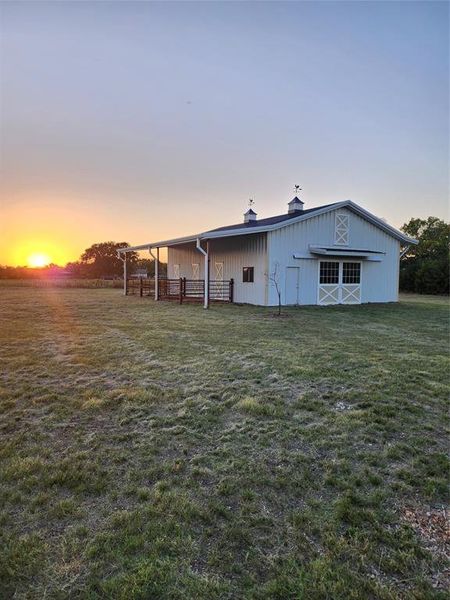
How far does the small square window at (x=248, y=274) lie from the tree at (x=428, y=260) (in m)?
15.7

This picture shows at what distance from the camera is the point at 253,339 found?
762cm

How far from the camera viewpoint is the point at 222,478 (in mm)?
2596

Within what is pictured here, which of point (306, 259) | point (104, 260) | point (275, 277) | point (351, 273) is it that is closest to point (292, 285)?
point (275, 277)

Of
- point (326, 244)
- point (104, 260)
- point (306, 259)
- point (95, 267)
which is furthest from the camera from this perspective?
point (104, 260)

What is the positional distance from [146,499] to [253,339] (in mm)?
5421

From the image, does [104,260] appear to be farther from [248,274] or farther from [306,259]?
[306,259]

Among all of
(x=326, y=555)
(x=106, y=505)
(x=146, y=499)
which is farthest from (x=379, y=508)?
(x=106, y=505)

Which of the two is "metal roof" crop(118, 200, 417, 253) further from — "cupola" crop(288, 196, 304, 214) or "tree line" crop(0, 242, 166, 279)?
"tree line" crop(0, 242, 166, 279)

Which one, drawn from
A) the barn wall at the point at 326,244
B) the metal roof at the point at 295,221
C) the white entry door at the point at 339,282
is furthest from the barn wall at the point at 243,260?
the white entry door at the point at 339,282

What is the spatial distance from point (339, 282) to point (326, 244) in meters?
1.81

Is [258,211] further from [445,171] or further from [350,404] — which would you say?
[350,404]

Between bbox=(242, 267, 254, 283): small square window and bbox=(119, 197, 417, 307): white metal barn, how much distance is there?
43mm

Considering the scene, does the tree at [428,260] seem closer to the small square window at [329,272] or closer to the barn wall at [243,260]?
the small square window at [329,272]

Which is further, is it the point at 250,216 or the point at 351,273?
the point at 250,216
